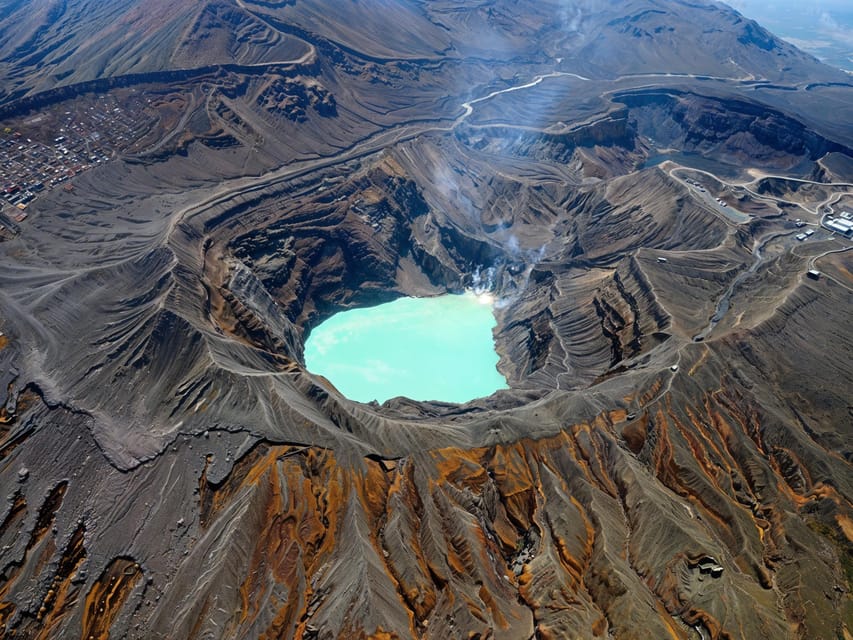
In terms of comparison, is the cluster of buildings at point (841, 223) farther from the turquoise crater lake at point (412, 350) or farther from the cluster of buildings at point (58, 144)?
the cluster of buildings at point (58, 144)

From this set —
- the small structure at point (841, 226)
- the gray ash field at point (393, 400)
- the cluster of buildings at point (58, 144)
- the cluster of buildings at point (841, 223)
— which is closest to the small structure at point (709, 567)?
the gray ash field at point (393, 400)

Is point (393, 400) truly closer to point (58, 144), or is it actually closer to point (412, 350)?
point (412, 350)

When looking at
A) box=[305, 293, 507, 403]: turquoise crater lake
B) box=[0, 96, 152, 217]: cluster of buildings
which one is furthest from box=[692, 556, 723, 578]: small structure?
box=[0, 96, 152, 217]: cluster of buildings

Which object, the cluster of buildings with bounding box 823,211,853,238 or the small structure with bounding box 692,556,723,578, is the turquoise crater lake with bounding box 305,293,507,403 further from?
the cluster of buildings with bounding box 823,211,853,238

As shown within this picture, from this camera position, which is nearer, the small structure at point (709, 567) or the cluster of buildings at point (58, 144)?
the small structure at point (709, 567)

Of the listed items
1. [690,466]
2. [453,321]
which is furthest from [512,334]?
[690,466]
